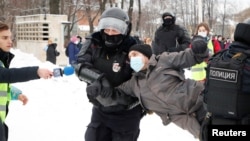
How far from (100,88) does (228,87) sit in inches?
46.8

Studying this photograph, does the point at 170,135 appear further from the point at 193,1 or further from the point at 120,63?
the point at 193,1

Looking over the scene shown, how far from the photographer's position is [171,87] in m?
3.28

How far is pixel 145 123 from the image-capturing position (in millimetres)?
→ 7023

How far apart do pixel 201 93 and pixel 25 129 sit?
4.38 m

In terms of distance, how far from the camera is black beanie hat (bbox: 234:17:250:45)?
9.45 ft

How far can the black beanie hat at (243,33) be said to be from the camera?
9.45ft

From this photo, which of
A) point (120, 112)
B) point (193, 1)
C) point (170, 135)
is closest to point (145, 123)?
point (170, 135)

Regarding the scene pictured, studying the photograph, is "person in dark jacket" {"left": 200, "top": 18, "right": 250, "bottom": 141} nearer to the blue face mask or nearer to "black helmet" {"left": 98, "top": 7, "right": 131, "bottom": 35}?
the blue face mask

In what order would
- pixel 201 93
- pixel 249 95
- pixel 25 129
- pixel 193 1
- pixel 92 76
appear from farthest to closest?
pixel 193 1, pixel 25 129, pixel 92 76, pixel 201 93, pixel 249 95

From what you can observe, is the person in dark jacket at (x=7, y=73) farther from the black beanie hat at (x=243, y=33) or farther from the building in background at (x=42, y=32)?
the building in background at (x=42, y=32)

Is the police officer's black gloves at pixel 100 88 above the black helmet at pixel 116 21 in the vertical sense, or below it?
below

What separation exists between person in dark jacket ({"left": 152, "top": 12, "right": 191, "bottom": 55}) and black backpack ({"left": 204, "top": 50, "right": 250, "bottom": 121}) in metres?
3.86

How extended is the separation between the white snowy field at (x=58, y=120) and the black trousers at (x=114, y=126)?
2277mm

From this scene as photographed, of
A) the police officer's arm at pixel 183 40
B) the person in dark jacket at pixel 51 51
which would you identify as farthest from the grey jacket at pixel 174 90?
the person in dark jacket at pixel 51 51
